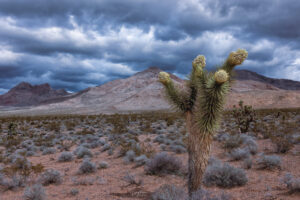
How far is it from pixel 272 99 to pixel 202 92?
74572mm

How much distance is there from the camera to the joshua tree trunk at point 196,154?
547 centimetres

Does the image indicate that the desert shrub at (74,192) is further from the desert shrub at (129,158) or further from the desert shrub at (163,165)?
the desert shrub at (129,158)

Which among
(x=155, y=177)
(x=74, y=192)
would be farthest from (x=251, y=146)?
(x=74, y=192)

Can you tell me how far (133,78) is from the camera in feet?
403

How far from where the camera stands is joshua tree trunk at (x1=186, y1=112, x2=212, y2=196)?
5473 millimetres

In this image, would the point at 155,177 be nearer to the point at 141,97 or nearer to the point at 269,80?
the point at 141,97

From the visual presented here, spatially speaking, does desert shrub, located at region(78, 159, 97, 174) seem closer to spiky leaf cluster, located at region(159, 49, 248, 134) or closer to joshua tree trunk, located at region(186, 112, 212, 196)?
joshua tree trunk, located at region(186, 112, 212, 196)

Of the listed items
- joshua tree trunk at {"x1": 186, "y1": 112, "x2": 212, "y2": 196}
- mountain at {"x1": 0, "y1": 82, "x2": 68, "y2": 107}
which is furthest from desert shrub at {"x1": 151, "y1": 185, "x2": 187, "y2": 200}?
mountain at {"x1": 0, "y1": 82, "x2": 68, "y2": 107}

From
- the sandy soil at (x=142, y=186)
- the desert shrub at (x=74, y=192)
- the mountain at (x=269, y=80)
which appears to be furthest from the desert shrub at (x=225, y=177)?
the mountain at (x=269, y=80)

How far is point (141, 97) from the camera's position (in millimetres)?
92500

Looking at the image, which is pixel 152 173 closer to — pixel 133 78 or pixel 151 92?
pixel 151 92

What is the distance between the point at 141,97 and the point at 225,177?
8580 cm

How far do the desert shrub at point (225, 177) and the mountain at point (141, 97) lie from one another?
206 ft

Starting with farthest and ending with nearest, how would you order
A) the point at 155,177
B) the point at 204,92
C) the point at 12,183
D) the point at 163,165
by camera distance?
1. the point at 163,165
2. the point at 155,177
3. the point at 12,183
4. the point at 204,92
